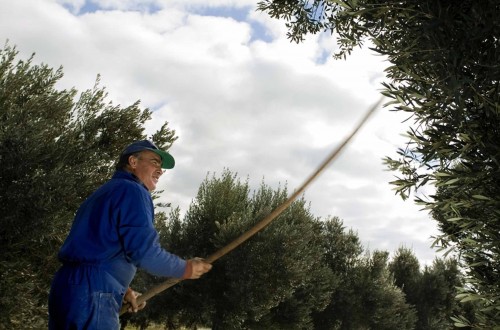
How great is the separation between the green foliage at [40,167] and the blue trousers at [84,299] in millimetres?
11578

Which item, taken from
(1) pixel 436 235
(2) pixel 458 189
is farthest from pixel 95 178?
(2) pixel 458 189

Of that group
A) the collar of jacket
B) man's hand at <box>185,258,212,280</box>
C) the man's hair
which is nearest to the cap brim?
the man's hair

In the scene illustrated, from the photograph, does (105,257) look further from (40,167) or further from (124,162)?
(40,167)

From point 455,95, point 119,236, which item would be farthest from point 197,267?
point 455,95

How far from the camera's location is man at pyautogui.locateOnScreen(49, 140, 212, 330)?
157 inches

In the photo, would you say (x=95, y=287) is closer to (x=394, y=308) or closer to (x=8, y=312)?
→ (x=8, y=312)

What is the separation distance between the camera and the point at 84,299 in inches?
157

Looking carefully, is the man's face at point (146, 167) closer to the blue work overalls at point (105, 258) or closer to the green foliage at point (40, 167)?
the blue work overalls at point (105, 258)

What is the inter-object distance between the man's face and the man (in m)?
0.25

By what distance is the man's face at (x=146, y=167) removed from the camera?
15.0ft

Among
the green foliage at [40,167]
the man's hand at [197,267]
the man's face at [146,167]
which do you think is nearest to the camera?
the man's hand at [197,267]

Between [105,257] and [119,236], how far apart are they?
0.20 metres

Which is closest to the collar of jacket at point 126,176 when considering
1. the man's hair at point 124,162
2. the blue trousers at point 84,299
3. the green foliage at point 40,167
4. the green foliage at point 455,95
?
the man's hair at point 124,162

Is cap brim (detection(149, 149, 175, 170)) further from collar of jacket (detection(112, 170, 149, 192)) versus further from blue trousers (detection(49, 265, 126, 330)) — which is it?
blue trousers (detection(49, 265, 126, 330))
